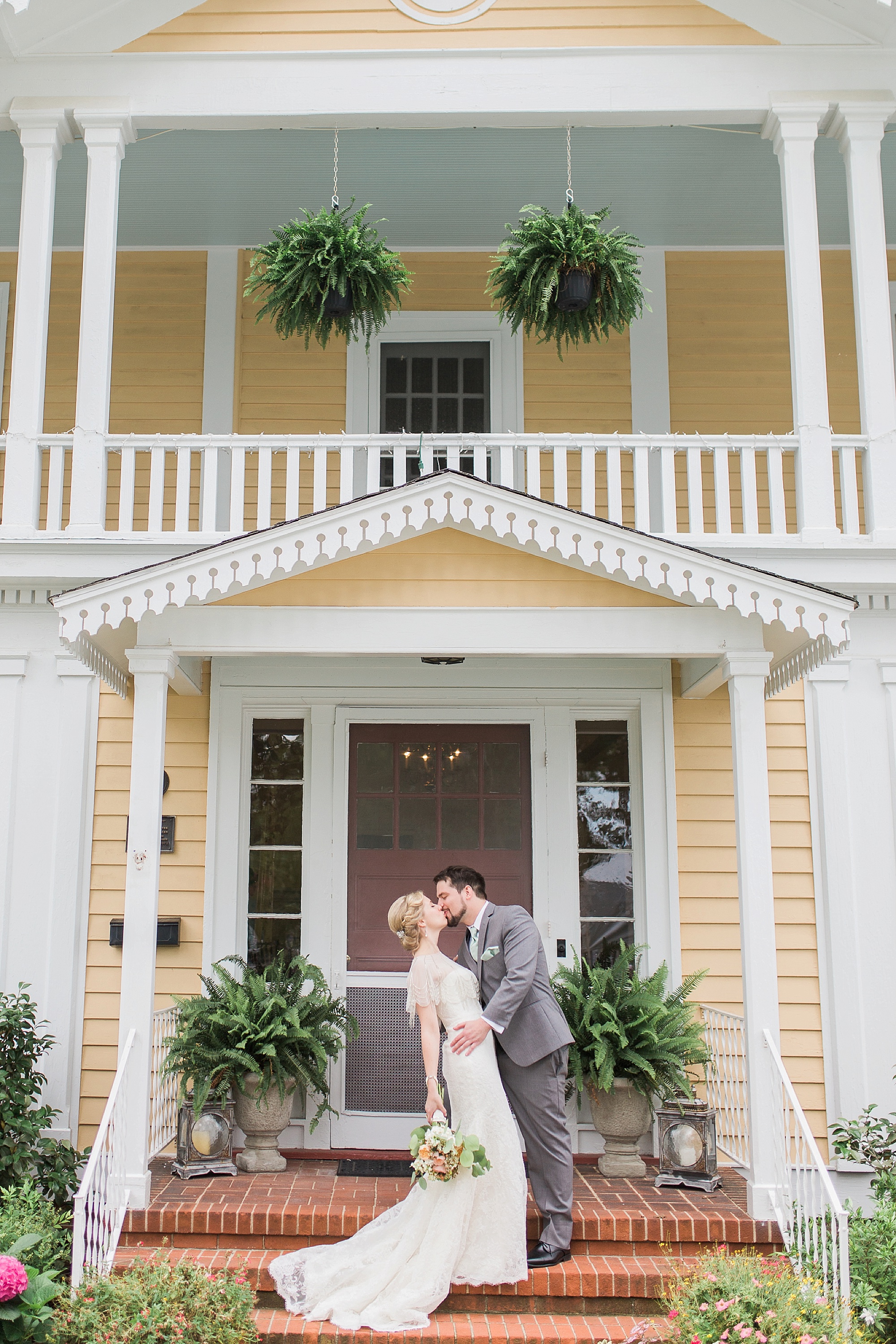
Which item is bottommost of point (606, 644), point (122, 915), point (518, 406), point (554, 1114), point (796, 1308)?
point (796, 1308)

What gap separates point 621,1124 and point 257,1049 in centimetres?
189

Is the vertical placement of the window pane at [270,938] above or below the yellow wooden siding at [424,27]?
below

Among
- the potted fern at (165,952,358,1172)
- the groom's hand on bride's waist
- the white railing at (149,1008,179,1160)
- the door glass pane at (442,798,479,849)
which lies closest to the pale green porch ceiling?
the door glass pane at (442,798,479,849)

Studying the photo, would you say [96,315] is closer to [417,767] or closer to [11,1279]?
[417,767]

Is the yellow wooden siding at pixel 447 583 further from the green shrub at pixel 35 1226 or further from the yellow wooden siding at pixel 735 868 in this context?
the green shrub at pixel 35 1226

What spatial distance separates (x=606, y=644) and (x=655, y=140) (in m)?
3.96

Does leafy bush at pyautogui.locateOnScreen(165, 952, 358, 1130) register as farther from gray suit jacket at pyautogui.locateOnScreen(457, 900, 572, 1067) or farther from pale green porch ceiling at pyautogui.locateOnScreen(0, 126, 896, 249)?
pale green porch ceiling at pyautogui.locateOnScreen(0, 126, 896, 249)

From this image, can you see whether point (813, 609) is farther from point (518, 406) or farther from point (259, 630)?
point (518, 406)

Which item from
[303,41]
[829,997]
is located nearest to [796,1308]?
[829,997]

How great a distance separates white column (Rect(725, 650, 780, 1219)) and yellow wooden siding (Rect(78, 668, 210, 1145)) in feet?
10.5

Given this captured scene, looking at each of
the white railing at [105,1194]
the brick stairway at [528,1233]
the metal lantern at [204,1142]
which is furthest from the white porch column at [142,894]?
the metal lantern at [204,1142]

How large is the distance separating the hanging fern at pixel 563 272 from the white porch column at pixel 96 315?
7.53 ft

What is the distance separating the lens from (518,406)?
802 centimetres

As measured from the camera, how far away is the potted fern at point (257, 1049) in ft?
18.5
